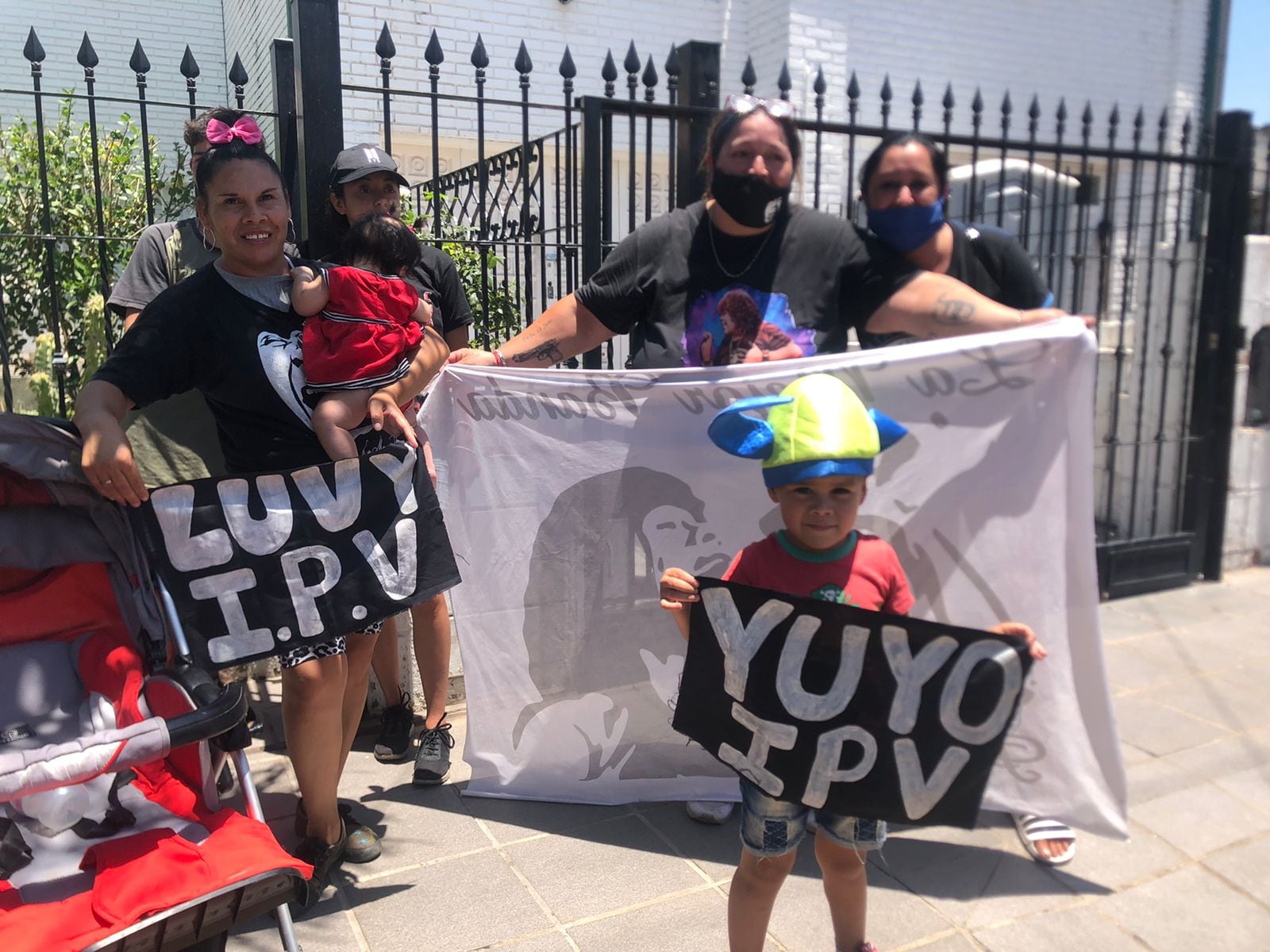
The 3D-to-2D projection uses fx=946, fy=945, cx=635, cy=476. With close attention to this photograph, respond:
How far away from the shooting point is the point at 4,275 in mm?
4809

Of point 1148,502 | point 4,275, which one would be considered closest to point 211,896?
point 4,275

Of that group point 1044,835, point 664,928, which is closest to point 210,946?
point 664,928

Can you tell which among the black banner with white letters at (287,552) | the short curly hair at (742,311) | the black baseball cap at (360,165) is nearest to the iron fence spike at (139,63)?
the black baseball cap at (360,165)

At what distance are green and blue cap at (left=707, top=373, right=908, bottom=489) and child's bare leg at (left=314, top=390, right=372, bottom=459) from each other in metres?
1.04

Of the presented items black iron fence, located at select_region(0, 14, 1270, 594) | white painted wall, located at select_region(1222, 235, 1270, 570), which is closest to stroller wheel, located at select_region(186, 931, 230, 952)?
black iron fence, located at select_region(0, 14, 1270, 594)

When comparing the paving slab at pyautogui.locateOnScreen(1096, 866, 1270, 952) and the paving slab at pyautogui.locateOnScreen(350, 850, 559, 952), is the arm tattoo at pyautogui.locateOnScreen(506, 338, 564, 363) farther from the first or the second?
the paving slab at pyautogui.locateOnScreen(1096, 866, 1270, 952)

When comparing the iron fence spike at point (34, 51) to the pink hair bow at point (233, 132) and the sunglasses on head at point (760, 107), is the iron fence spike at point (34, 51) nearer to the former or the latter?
the pink hair bow at point (233, 132)

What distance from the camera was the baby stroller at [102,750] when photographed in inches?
74.4

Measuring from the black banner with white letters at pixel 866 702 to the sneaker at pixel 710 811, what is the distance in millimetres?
991

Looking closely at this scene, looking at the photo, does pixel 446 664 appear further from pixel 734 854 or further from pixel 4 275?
pixel 4 275

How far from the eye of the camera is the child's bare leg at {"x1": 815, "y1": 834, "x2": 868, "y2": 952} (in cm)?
227

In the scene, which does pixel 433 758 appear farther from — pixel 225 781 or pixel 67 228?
pixel 67 228

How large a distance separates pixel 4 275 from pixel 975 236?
4.66 metres

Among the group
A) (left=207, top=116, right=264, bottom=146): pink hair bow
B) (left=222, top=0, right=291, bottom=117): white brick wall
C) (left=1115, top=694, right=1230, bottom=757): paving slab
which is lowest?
(left=1115, top=694, right=1230, bottom=757): paving slab
